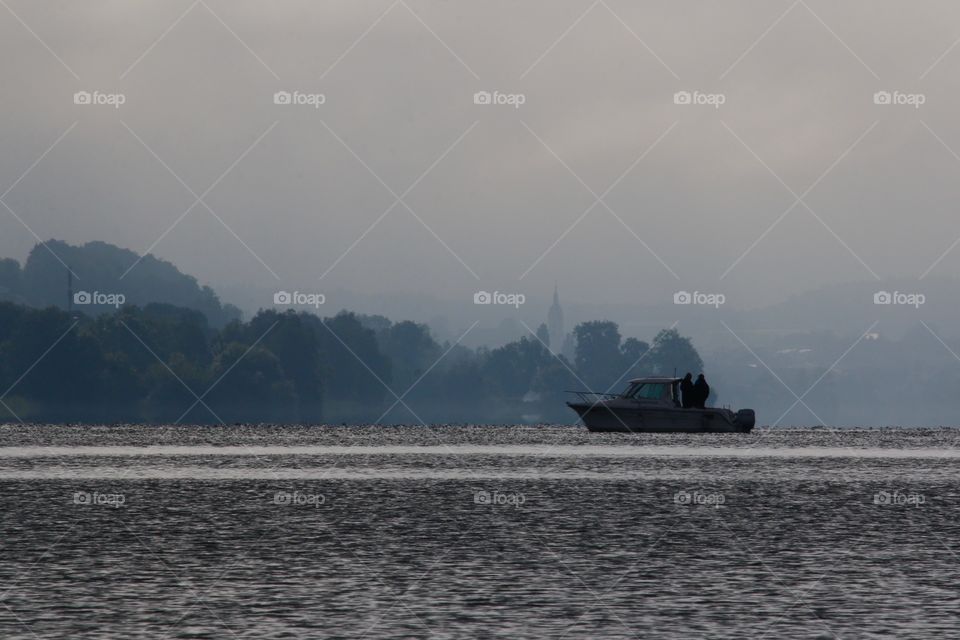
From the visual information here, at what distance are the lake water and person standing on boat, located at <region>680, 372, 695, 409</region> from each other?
132ft

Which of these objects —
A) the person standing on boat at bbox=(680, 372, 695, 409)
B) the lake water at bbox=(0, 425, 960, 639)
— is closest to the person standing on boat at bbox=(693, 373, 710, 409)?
the person standing on boat at bbox=(680, 372, 695, 409)

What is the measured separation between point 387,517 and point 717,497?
46.5ft

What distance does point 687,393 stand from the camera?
10231 cm

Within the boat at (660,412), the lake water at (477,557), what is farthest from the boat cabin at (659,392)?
the lake water at (477,557)

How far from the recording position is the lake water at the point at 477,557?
21.8 m

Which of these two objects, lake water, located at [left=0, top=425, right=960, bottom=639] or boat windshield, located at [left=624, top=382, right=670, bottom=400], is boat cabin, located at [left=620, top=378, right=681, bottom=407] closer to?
boat windshield, located at [left=624, top=382, right=670, bottom=400]

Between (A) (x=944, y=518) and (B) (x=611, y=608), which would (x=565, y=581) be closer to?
(B) (x=611, y=608)

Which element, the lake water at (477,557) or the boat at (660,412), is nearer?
the lake water at (477,557)

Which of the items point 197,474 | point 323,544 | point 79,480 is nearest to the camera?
point 323,544

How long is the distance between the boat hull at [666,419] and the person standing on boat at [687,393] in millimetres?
648

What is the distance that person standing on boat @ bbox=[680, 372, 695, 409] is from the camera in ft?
335

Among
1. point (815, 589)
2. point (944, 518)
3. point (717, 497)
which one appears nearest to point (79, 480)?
point (717, 497)

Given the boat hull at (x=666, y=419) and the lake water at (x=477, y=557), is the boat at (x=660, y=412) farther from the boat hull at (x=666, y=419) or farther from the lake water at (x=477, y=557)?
the lake water at (x=477, y=557)

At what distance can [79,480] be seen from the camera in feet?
194
